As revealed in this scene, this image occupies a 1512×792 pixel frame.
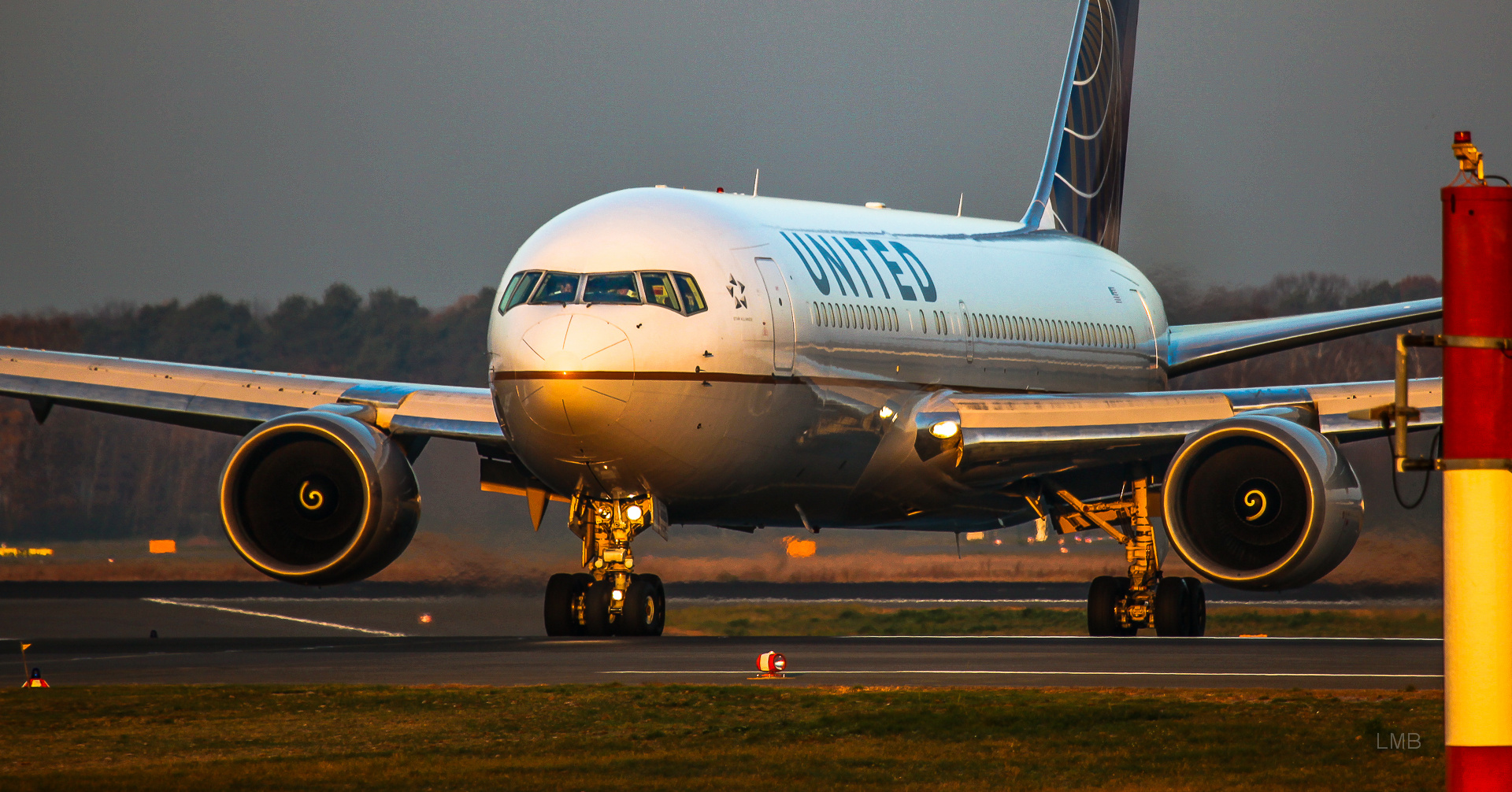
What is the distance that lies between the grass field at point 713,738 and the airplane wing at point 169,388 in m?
8.10

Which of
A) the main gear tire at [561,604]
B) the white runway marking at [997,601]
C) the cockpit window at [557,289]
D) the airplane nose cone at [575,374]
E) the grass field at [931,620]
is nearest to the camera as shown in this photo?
the airplane nose cone at [575,374]

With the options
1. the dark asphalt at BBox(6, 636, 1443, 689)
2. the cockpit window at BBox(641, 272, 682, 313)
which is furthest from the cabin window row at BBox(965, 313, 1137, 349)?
the cockpit window at BBox(641, 272, 682, 313)

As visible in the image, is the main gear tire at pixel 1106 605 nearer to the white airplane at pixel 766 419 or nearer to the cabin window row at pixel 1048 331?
the white airplane at pixel 766 419

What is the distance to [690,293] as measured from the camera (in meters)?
18.3

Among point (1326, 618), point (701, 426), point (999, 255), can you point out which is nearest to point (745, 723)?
point (701, 426)

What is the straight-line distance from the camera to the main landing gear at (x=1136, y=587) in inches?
892

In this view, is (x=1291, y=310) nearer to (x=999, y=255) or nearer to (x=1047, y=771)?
(x=999, y=255)

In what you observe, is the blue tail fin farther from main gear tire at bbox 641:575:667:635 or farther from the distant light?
main gear tire at bbox 641:575:667:635

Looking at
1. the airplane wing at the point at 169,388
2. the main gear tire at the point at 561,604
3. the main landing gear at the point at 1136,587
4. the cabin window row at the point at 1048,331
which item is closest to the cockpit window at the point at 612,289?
the main gear tire at the point at 561,604

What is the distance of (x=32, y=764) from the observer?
33.2 ft

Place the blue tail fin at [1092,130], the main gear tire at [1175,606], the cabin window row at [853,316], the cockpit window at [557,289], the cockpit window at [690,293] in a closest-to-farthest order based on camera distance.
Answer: the cockpit window at [557,289] → the cockpit window at [690,293] → the cabin window row at [853,316] → the main gear tire at [1175,606] → the blue tail fin at [1092,130]

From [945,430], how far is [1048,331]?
14.9 ft

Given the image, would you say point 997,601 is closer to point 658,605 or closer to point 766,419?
point 658,605

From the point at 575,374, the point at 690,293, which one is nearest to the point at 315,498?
the point at 575,374
